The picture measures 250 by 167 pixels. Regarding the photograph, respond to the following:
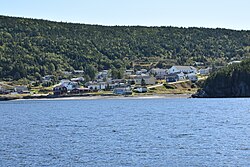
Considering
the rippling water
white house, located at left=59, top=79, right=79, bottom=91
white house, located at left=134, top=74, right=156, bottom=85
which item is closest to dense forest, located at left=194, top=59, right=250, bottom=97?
white house, located at left=134, top=74, right=156, bottom=85

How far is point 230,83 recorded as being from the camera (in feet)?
399

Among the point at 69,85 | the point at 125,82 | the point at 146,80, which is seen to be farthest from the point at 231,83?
the point at 69,85

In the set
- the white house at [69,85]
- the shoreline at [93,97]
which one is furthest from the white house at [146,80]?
the shoreline at [93,97]

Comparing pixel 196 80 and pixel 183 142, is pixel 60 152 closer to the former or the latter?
pixel 183 142

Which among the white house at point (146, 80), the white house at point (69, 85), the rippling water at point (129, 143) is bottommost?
the white house at point (69, 85)

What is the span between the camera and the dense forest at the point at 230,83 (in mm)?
119500

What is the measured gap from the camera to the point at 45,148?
42.2 m

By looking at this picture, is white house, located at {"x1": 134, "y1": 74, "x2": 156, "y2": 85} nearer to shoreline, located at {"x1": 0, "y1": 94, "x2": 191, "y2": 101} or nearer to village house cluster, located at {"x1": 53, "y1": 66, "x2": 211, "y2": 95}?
village house cluster, located at {"x1": 53, "y1": 66, "x2": 211, "y2": 95}

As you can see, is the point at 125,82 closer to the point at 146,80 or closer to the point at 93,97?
the point at 146,80

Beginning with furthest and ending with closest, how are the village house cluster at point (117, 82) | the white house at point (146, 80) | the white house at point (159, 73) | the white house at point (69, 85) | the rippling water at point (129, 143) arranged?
1. the white house at point (159, 73)
2. the white house at point (146, 80)
3. the white house at point (69, 85)
4. the village house cluster at point (117, 82)
5. the rippling water at point (129, 143)

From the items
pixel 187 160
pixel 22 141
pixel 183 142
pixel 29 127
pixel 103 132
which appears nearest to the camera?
pixel 187 160

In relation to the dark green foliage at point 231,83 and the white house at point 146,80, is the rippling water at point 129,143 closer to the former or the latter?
the dark green foliage at point 231,83

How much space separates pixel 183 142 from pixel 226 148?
467cm

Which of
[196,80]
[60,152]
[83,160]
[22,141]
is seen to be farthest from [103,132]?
[196,80]
